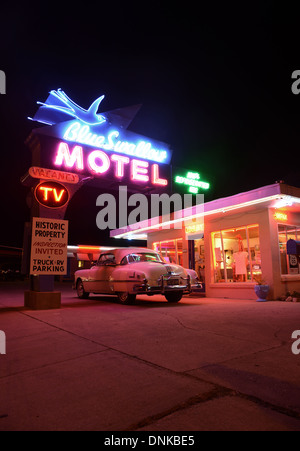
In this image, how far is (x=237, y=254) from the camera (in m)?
13.3

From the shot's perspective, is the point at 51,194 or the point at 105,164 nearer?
the point at 51,194

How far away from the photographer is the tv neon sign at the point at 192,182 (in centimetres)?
2540

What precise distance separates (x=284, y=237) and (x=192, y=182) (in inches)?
579

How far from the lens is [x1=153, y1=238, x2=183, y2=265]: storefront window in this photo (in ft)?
55.9

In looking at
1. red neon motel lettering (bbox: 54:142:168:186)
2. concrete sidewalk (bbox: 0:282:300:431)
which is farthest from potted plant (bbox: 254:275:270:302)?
red neon motel lettering (bbox: 54:142:168:186)

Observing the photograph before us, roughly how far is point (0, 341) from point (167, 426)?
13.5ft

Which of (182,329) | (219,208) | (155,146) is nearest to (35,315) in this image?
(182,329)

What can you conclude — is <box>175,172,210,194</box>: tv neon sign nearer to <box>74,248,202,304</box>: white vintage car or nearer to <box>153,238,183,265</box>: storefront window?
<box>153,238,183,265</box>: storefront window

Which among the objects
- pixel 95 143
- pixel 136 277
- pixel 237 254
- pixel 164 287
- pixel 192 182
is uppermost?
pixel 192 182

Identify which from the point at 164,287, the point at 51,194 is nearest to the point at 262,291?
the point at 164,287

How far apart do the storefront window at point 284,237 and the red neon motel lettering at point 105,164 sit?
6.91 meters

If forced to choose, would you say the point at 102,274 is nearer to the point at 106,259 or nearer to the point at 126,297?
the point at 106,259

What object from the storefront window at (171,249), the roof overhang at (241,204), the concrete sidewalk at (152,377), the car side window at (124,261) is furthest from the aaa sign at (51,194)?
the storefront window at (171,249)

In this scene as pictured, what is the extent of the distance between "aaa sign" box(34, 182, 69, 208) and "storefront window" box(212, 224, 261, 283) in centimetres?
714
